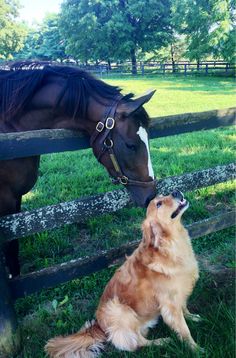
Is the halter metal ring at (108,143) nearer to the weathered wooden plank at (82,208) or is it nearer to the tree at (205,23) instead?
the weathered wooden plank at (82,208)

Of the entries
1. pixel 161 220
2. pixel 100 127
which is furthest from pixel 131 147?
pixel 161 220

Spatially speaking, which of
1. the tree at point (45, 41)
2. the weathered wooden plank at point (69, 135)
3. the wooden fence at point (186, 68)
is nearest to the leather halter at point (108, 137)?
the weathered wooden plank at point (69, 135)

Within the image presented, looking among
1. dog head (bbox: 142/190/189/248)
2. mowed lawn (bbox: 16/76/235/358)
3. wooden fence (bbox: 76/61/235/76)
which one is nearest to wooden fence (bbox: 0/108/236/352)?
mowed lawn (bbox: 16/76/235/358)

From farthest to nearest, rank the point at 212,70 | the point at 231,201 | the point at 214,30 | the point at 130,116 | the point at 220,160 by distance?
the point at 212,70, the point at 214,30, the point at 220,160, the point at 231,201, the point at 130,116

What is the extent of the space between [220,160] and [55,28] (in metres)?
4.02

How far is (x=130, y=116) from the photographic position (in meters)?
2.64

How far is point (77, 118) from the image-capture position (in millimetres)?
2877

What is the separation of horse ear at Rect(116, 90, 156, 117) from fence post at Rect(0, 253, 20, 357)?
4.84 ft

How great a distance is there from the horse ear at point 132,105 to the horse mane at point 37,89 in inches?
5.7

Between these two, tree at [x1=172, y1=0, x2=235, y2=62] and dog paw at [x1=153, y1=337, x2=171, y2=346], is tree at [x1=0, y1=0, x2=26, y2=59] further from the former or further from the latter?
tree at [x1=172, y1=0, x2=235, y2=62]

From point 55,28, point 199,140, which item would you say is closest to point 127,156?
point 55,28

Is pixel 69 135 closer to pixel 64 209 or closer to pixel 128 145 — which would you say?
pixel 128 145

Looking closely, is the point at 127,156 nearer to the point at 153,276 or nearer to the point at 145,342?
the point at 153,276

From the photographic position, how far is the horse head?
8.70 feet
